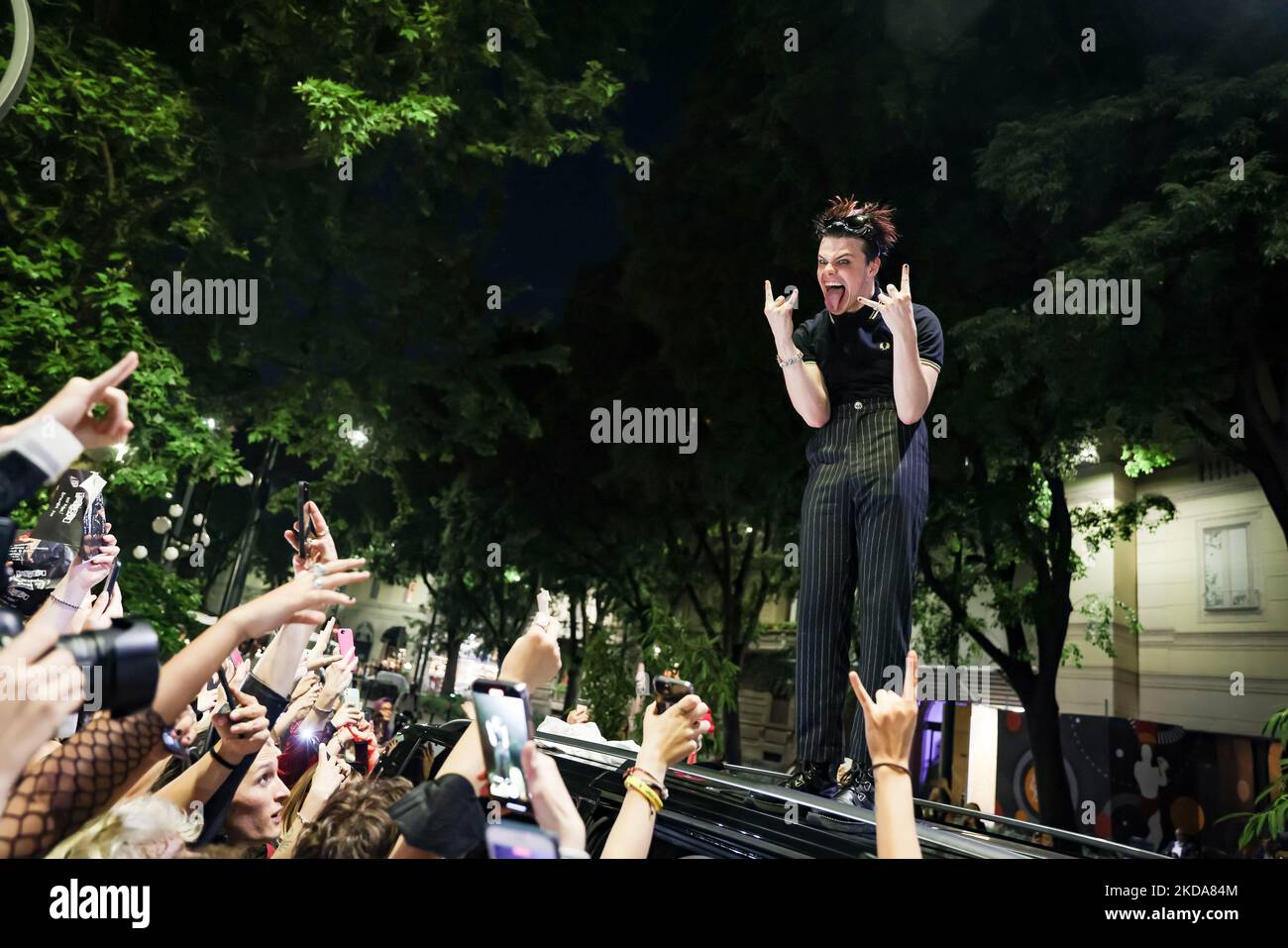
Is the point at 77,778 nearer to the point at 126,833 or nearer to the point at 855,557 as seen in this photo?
the point at 126,833

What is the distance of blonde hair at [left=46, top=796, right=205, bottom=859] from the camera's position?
1.80m

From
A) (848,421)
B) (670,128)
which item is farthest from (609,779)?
(670,128)

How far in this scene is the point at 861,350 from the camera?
3.65 m

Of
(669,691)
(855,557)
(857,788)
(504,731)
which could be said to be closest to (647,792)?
(669,691)

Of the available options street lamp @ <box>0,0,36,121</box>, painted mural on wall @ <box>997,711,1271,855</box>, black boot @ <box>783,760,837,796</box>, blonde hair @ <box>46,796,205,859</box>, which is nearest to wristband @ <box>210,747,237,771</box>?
blonde hair @ <box>46,796,205,859</box>

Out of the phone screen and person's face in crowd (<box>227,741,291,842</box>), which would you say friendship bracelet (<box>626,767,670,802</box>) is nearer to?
the phone screen

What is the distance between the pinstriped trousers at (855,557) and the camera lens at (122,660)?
233 cm

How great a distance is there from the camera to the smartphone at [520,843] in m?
1.50

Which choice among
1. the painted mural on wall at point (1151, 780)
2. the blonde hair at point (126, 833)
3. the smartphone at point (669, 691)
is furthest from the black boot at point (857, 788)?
the painted mural on wall at point (1151, 780)

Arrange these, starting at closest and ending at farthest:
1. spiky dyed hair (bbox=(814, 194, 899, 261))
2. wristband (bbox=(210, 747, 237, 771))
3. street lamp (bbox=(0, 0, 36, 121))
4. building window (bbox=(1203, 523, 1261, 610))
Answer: wristband (bbox=(210, 747, 237, 771)) → spiky dyed hair (bbox=(814, 194, 899, 261)) → street lamp (bbox=(0, 0, 36, 121)) → building window (bbox=(1203, 523, 1261, 610))

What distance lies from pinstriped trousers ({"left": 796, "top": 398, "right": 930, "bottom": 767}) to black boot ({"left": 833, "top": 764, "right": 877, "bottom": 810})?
3 cm

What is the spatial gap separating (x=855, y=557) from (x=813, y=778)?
2.68ft

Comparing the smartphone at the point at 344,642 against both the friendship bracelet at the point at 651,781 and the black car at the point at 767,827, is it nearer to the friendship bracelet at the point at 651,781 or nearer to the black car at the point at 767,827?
the black car at the point at 767,827
